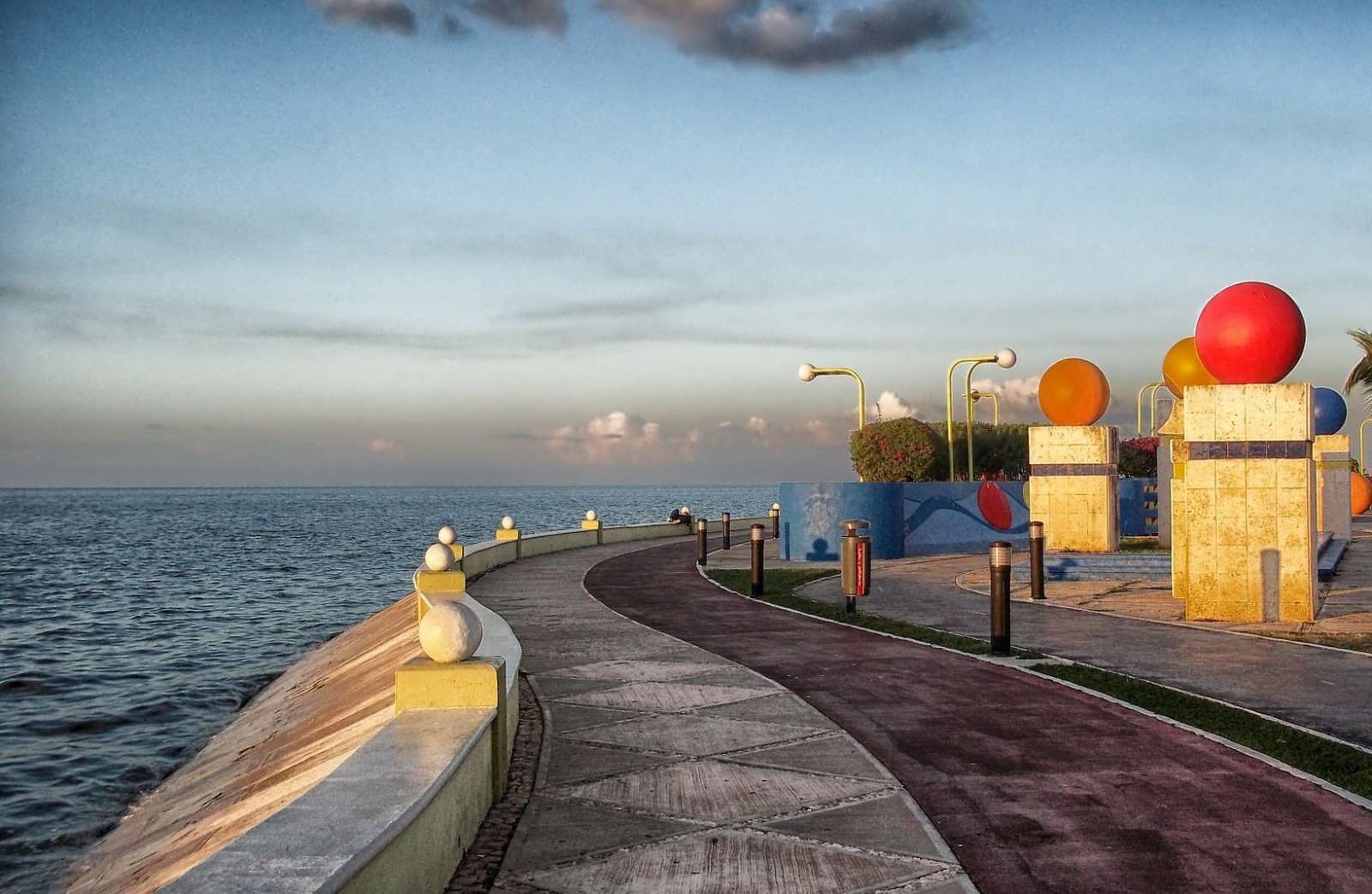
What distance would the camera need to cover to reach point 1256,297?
54.8 ft

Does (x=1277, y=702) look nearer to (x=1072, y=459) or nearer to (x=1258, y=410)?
(x=1258, y=410)

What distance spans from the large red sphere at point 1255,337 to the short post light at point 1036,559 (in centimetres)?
388

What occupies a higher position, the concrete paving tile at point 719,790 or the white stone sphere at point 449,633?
the white stone sphere at point 449,633

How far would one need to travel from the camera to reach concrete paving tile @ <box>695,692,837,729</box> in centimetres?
945

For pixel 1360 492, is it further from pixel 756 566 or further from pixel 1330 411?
pixel 756 566

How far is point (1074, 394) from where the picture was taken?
26906mm

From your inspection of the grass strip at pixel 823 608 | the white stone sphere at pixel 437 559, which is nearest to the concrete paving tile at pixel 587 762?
the white stone sphere at pixel 437 559

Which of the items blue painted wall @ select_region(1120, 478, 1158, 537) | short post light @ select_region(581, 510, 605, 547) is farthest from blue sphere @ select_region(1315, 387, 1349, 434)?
short post light @ select_region(581, 510, 605, 547)

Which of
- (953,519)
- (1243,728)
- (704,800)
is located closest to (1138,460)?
(953,519)

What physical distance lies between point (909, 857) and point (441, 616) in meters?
3.22

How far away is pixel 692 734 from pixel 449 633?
9.31ft

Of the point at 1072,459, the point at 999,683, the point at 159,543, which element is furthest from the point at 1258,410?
the point at 159,543

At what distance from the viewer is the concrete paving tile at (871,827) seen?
6.18 m

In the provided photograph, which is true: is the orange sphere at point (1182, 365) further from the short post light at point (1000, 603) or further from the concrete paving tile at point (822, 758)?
the concrete paving tile at point (822, 758)
